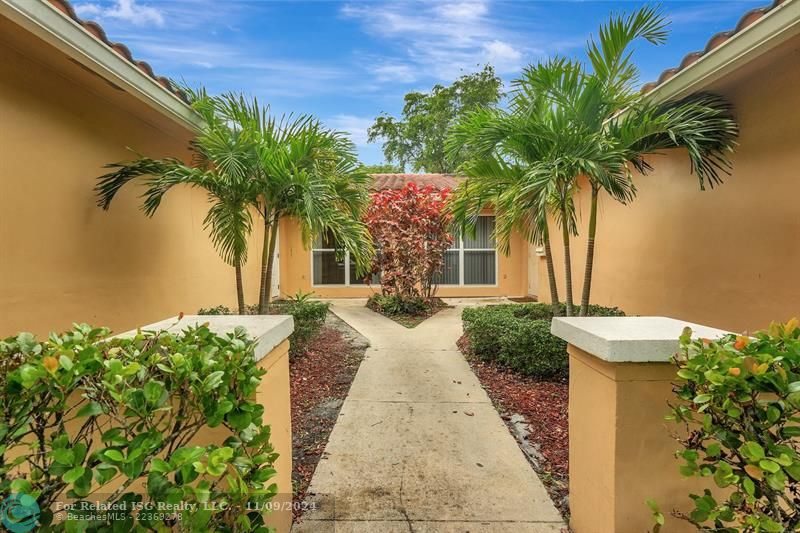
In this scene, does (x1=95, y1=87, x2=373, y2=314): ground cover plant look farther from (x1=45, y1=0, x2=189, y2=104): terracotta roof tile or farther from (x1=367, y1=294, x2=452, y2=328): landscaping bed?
(x1=367, y1=294, x2=452, y2=328): landscaping bed

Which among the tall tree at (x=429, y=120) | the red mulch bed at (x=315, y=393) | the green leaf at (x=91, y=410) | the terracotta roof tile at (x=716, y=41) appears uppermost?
the tall tree at (x=429, y=120)

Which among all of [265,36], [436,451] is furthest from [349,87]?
[436,451]

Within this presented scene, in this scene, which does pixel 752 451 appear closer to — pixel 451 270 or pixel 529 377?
pixel 529 377

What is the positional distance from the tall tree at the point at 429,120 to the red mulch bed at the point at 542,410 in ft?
64.7

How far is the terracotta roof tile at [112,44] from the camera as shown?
3.10 meters

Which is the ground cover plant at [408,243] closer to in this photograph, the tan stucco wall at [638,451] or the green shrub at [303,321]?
the green shrub at [303,321]

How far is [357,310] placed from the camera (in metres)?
9.99

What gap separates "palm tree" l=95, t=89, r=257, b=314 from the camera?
166 inches

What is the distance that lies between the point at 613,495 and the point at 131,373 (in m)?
1.97

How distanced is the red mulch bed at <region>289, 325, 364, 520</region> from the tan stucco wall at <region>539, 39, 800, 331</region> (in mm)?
4486

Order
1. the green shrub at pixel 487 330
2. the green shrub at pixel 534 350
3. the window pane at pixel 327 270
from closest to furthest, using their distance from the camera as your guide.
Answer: the green shrub at pixel 534 350 < the green shrub at pixel 487 330 < the window pane at pixel 327 270

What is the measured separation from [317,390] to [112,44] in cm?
411

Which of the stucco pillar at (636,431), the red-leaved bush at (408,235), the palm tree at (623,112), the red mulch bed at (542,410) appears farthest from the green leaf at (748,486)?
the red-leaved bush at (408,235)

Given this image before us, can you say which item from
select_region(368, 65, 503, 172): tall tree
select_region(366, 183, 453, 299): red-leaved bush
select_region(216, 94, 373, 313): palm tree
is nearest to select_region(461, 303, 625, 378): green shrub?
select_region(216, 94, 373, 313): palm tree
